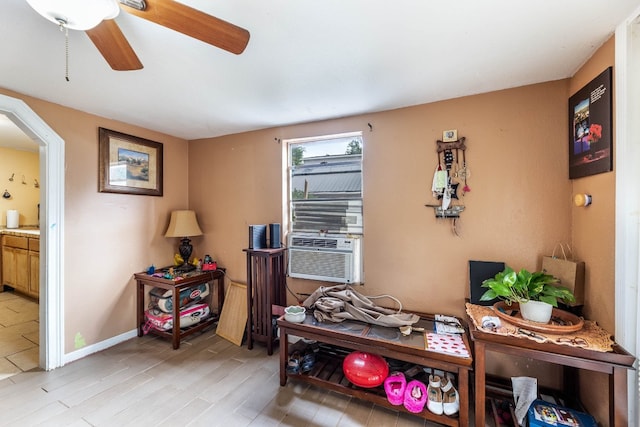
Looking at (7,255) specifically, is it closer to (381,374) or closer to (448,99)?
(381,374)

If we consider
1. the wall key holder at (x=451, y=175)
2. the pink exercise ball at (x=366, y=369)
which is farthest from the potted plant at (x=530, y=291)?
the pink exercise ball at (x=366, y=369)

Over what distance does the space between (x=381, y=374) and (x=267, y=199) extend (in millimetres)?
1857

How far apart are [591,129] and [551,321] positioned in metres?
1.12

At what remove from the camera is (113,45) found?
113 centimetres

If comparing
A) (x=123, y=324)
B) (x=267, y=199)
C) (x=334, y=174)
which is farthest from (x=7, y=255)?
(x=334, y=174)

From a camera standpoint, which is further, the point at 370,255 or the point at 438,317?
the point at 370,255

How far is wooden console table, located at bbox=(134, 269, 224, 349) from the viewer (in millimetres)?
2473

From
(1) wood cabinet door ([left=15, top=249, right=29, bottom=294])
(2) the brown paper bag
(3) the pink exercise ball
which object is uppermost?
(2) the brown paper bag

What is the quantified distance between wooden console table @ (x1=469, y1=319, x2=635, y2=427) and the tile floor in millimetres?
3319

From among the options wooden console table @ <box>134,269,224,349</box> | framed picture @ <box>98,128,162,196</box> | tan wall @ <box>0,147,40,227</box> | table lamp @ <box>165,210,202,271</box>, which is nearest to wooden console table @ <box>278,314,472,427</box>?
wooden console table @ <box>134,269,224,349</box>

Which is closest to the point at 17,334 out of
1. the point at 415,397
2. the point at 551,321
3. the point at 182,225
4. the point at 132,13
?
the point at 182,225

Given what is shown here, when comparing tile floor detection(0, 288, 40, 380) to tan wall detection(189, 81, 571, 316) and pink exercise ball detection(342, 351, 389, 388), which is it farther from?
pink exercise ball detection(342, 351, 389, 388)

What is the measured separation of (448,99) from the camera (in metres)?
2.04

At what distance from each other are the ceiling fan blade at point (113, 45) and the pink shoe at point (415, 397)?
→ 2.34 meters
